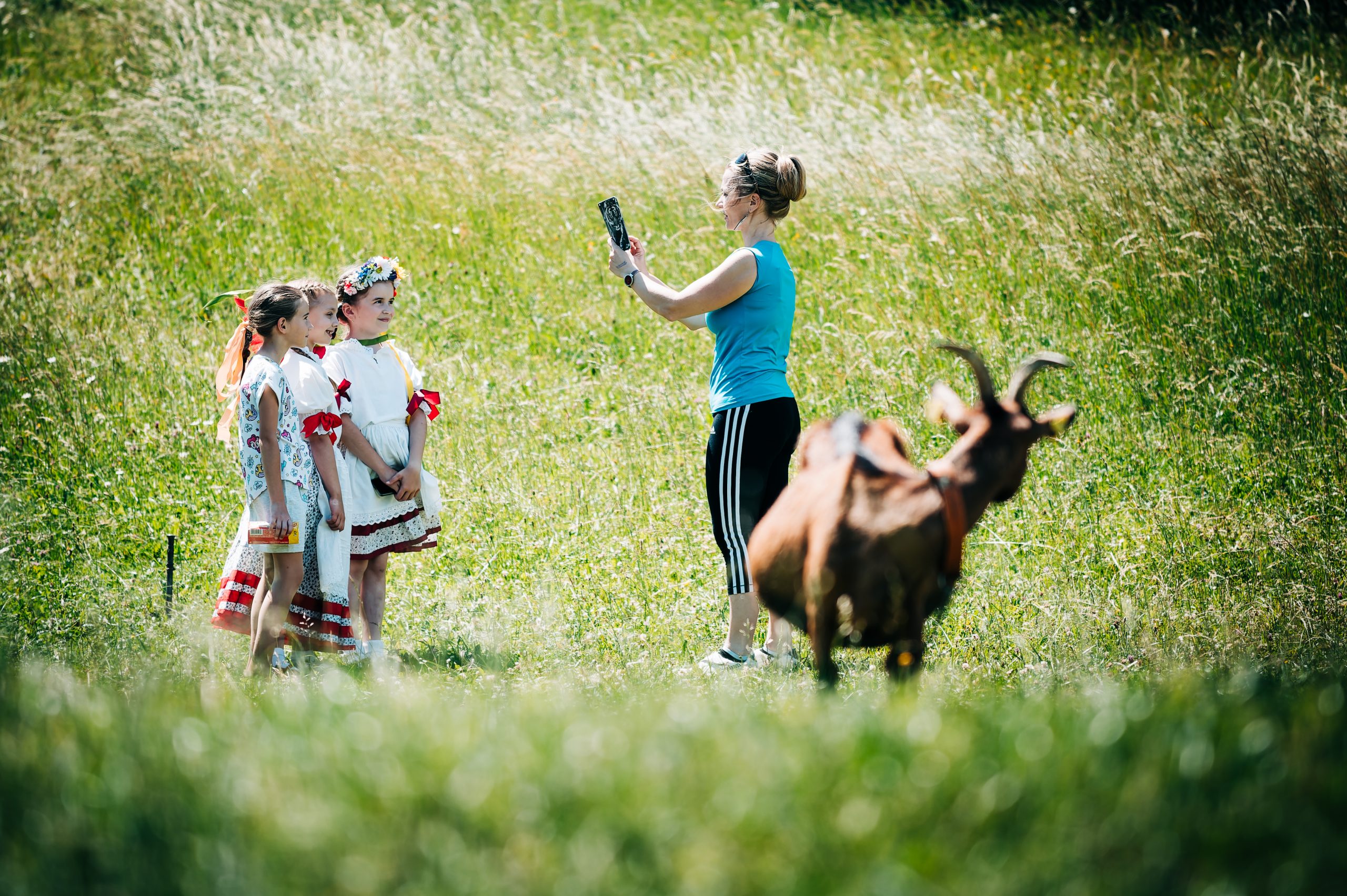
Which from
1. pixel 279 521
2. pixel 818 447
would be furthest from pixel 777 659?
pixel 279 521

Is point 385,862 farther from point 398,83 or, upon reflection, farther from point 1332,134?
point 398,83

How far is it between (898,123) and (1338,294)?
Answer: 4.56 meters

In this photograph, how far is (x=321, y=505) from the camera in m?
5.15

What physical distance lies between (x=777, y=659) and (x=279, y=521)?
7.60ft

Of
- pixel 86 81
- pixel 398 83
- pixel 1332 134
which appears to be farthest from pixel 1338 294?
pixel 86 81

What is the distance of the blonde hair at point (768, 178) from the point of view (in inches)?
183

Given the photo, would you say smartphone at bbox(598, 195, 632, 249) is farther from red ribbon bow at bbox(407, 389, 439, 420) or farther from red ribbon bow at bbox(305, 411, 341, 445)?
red ribbon bow at bbox(305, 411, 341, 445)

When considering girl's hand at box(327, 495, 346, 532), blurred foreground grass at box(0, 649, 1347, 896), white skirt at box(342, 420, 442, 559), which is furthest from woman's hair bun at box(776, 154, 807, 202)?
blurred foreground grass at box(0, 649, 1347, 896)

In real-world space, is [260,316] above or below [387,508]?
above

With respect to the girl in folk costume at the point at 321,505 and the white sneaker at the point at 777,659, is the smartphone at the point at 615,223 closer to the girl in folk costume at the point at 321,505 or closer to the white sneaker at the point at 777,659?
the girl in folk costume at the point at 321,505

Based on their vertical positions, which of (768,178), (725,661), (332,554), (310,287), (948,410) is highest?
(768,178)

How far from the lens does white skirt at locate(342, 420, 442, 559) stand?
17.6ft

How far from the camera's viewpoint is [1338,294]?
26.7 feet

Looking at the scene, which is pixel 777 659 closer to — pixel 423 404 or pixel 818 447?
pixel 818 447
